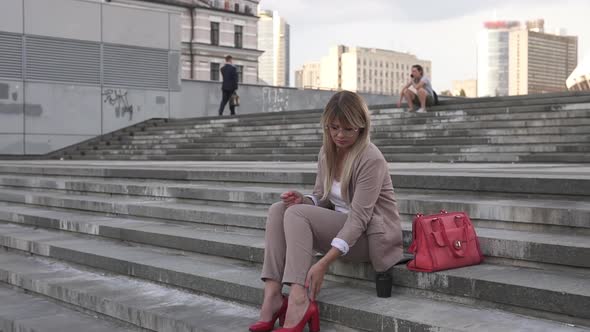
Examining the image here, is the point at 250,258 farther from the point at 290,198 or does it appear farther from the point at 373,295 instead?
the point at 373,295

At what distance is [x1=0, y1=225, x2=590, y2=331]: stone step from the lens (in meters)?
3.21

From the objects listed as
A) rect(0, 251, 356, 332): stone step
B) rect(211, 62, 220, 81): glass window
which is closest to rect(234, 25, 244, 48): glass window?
rect(211, 62, 220, 81): glass window

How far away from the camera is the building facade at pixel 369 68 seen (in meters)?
138

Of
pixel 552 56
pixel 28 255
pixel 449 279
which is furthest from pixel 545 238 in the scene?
pixel 552 56

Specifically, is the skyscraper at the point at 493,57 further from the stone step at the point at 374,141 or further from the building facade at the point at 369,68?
the stone step at the point at 374,141

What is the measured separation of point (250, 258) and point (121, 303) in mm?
936

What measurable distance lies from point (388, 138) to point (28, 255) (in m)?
Result: 7.30

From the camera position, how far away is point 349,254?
3.82 metres

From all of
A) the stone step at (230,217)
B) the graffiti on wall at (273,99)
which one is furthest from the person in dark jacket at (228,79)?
the stone step at (230,217)

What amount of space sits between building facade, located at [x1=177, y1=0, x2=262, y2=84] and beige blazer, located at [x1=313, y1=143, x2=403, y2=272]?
51.8m

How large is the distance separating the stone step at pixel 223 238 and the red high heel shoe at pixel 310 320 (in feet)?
1.74

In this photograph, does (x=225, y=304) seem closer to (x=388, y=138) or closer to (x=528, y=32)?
(x=388, y=138)

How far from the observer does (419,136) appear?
1202cm

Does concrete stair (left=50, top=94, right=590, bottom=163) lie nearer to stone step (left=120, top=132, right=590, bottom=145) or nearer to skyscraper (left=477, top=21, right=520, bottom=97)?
stone step (left=120, top=132, right=590, bottom=145)
